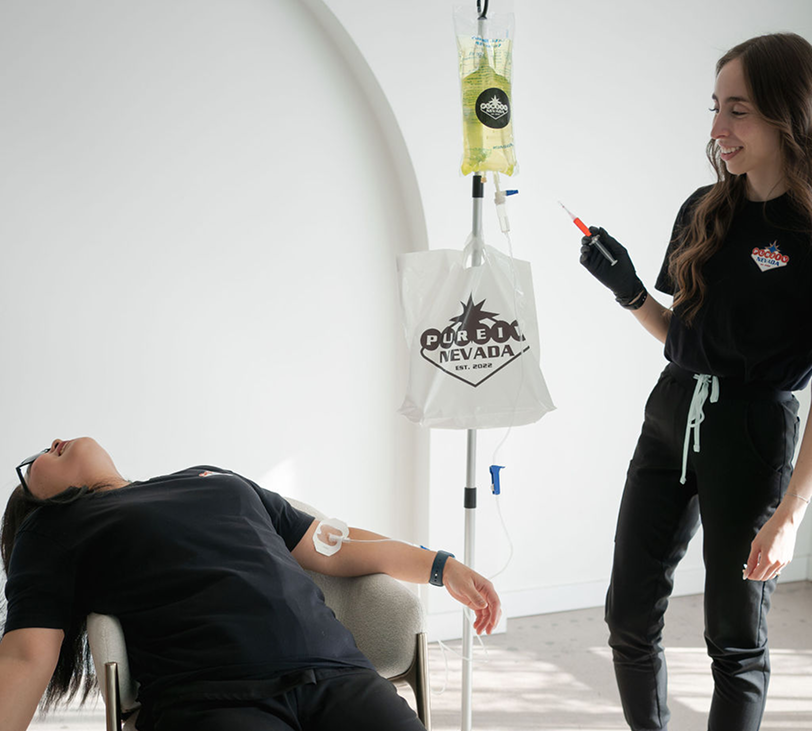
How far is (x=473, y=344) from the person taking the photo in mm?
1978

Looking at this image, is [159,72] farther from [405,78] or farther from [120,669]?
[120,669]

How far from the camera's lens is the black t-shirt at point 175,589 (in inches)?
55.6

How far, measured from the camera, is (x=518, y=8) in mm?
2807

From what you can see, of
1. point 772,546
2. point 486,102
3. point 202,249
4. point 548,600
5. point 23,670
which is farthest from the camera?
point 548,600

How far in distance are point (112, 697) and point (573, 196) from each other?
2217 millimetres

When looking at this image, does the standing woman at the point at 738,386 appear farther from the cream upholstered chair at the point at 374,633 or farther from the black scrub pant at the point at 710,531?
the cream upholstered chair at the point at 374,633

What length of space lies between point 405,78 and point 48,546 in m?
1.79

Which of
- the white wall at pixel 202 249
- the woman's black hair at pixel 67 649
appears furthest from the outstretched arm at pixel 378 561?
the white wall at pixel 202 249

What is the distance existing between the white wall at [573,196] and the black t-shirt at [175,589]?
1.38m

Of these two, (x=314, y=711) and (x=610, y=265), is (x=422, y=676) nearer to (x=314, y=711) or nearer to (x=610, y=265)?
(x=314, y=711)

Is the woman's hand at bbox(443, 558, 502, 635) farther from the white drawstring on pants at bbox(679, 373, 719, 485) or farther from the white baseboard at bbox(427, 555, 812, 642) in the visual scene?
the white baseboard at bbox(427, 555, 812, 642)

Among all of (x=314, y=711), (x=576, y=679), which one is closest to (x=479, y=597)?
(x=314, y=711)

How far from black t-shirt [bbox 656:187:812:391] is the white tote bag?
0.40 metres

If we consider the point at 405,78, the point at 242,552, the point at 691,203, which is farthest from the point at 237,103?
the point at 242,552
